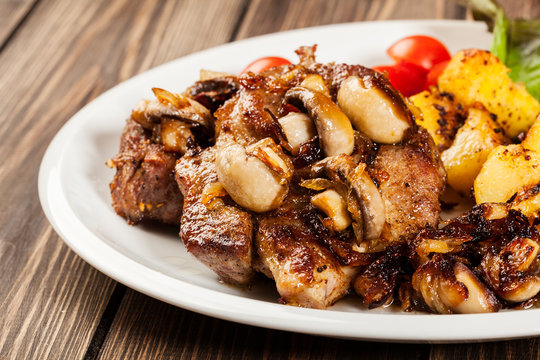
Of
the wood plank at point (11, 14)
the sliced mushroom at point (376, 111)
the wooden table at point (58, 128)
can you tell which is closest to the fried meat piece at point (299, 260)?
the wooden table at point (58, 128)

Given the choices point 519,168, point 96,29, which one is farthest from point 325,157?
point 96,29

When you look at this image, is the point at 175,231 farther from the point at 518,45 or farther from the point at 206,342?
the point at 518,45

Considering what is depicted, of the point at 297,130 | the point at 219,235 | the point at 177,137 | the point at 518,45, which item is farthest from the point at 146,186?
the point at 518,45

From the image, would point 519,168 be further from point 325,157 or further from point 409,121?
point 325,157

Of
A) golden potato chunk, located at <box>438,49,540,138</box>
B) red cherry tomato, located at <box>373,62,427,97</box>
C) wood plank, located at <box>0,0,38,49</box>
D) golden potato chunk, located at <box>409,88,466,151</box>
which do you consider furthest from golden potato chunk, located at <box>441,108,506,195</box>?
wood plank, located at <box>0,0,38,49</box>

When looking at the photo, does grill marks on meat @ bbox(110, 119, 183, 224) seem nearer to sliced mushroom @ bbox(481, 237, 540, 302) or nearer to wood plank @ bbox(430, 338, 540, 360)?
wood plank @ bbox(430, 338, 540, 360)

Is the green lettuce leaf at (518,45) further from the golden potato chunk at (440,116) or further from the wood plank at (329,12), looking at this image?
the wood plank at (329,12)
